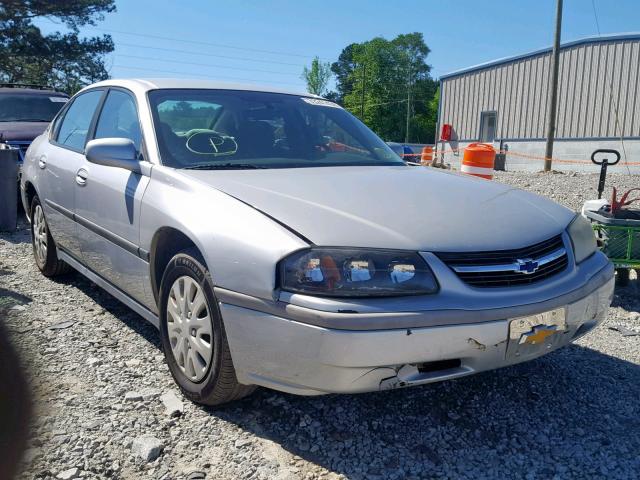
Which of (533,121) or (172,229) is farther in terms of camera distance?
(533,121)

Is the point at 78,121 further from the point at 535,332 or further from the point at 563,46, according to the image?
the point at 563,46

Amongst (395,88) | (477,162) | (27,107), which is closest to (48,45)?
(27,107)

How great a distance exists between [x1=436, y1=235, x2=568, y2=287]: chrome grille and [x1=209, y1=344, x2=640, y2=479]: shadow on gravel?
2.34ft

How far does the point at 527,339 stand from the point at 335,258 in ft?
2.85

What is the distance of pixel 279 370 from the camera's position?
2.32 m

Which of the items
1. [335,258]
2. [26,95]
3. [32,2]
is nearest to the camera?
[335,258]

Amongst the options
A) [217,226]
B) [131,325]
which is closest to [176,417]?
[217,226]

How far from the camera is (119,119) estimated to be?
149 inches

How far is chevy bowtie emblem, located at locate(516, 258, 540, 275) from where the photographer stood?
2451 millimetres

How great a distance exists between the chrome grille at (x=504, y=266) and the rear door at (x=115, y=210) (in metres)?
1.60

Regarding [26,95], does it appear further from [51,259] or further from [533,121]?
[533,121]

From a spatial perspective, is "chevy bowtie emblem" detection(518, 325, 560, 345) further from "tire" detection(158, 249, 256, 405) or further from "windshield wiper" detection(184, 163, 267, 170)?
"windshield wiper" detection(184, 163, 267, 170)

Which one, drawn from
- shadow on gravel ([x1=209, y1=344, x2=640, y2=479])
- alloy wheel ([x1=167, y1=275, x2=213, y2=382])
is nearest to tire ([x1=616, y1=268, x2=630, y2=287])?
shadow on gravel ([x1=209, y1=344, x2=640, y2=479])

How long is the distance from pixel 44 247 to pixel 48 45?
23197 millimetres
